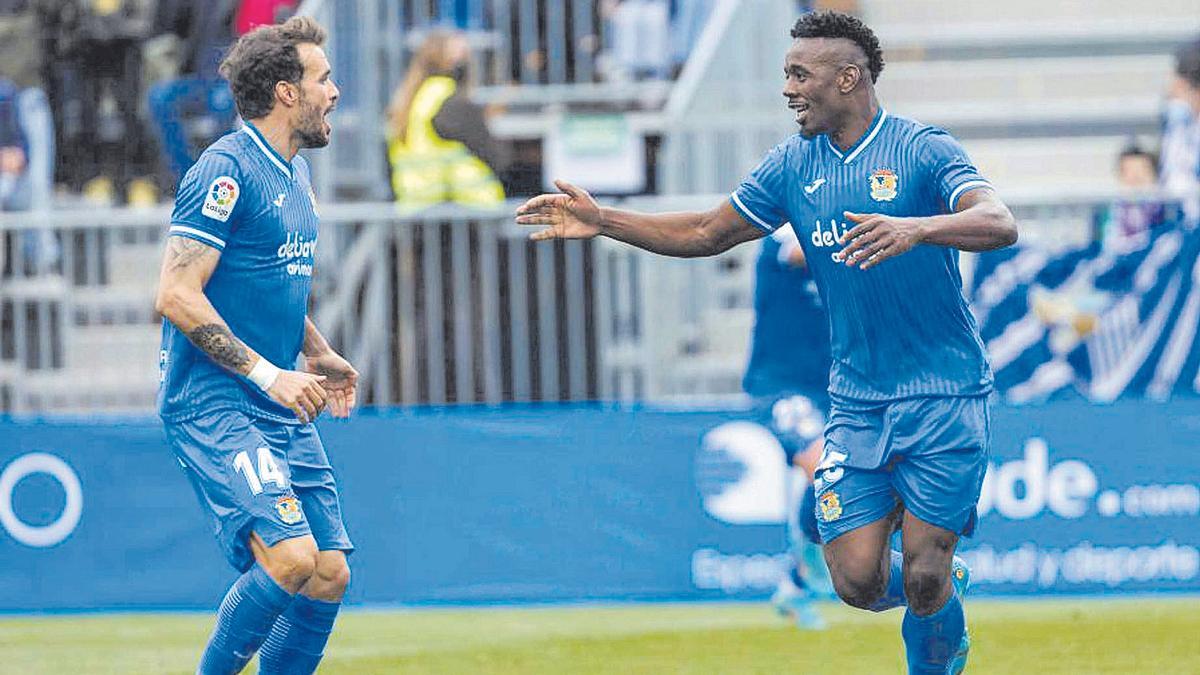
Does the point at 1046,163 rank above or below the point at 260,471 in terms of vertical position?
above

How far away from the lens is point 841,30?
8422 mm

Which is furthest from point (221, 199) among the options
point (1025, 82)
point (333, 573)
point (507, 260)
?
point (1025, 82)

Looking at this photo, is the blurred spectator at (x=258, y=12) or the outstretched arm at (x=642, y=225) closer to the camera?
the outstretched arm at (x=642, y=225)

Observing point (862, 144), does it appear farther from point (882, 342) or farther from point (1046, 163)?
point (1046, 163)

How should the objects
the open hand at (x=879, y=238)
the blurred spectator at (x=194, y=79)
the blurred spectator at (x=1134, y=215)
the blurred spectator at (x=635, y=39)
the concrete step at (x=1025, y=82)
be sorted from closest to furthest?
the open hand at (x=879, y=238) < the blurred spectator at (x=1134, y=215) < the blurred spectator at (x=194, y=79) < the blurred spectator at (x=635, y=39) < the concrete step at (x=1025, y=82)

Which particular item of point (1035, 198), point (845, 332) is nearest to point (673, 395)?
point (1035, 198)

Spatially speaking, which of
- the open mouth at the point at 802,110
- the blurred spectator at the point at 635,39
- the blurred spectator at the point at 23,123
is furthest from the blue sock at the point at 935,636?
the blurred spectator at the point at 23,123

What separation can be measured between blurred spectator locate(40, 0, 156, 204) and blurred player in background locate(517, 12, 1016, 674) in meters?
9.25

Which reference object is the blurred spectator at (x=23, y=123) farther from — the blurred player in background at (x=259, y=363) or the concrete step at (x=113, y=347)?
the blurred player in background at (x=259, y=363)

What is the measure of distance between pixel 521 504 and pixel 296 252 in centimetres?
512

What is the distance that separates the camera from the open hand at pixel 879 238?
293 inches

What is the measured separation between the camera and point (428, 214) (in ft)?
46.3

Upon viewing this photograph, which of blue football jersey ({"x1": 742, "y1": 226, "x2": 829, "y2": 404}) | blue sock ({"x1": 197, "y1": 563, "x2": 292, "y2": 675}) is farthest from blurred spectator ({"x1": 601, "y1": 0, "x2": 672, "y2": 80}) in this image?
blue sock ({"x1": 197, "y1": 563, "x2": 292, "y2": 675})

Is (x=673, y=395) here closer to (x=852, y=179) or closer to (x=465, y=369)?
(x=465, y=369)
